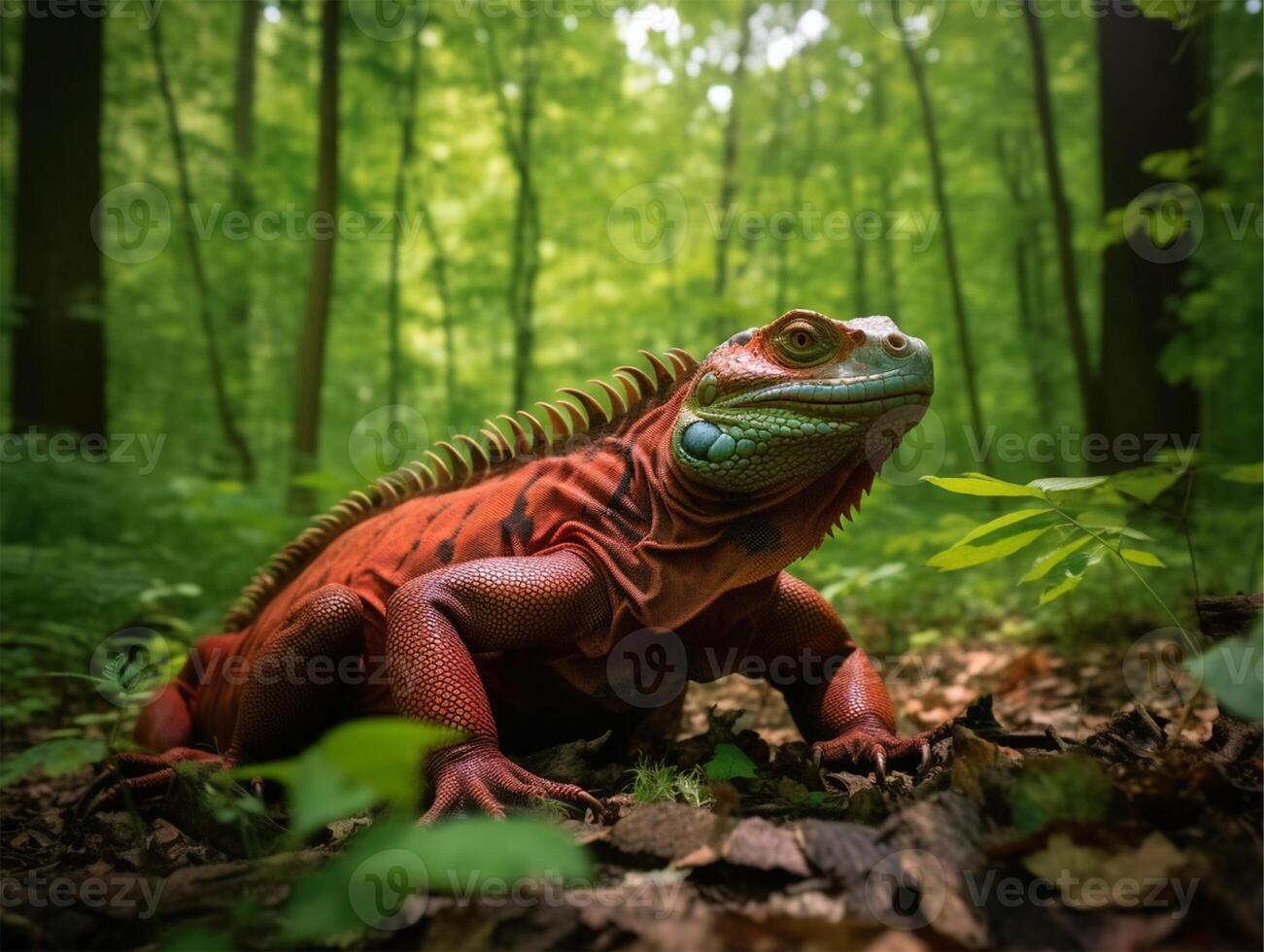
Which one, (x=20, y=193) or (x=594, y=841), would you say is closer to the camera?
(x=594, y=841)

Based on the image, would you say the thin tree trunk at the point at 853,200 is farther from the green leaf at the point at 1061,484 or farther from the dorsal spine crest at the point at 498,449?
the green leaf at the point at 1061,484

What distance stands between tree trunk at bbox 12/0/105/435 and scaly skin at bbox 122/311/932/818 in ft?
26.2

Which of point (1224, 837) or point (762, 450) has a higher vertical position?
point (762, 450)

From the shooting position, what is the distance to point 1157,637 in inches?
245

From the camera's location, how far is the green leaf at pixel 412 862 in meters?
1.46

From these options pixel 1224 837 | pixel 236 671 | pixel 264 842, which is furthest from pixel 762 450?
pixel 236 671

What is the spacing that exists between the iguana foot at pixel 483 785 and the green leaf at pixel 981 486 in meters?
1.72

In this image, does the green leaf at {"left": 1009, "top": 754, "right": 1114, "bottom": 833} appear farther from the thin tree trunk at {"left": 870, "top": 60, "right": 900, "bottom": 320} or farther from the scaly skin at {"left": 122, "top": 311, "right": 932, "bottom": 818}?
the thin tree trunk at {"left": 870, "top": 60, "right": 900, "bottom": 320}

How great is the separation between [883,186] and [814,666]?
16.7 metres

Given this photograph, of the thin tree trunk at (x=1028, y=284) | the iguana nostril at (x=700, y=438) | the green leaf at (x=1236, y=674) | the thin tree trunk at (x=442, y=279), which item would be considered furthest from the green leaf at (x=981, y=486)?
the thin tree trunk at (x=1028, y=284)

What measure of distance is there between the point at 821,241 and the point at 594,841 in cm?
1961

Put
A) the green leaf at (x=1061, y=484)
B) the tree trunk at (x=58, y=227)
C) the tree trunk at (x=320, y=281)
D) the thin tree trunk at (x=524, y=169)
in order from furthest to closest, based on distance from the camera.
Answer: the thin tree trunk at (x=524, y=169)
the tree trunk at (x=320, y=281)
the tree trunk at (x=58, y=227)
the green leaf at (x=1061, y=484)

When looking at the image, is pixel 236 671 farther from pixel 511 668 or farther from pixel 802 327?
pixel 802 327

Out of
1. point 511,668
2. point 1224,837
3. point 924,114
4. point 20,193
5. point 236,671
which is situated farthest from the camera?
point 924,114
